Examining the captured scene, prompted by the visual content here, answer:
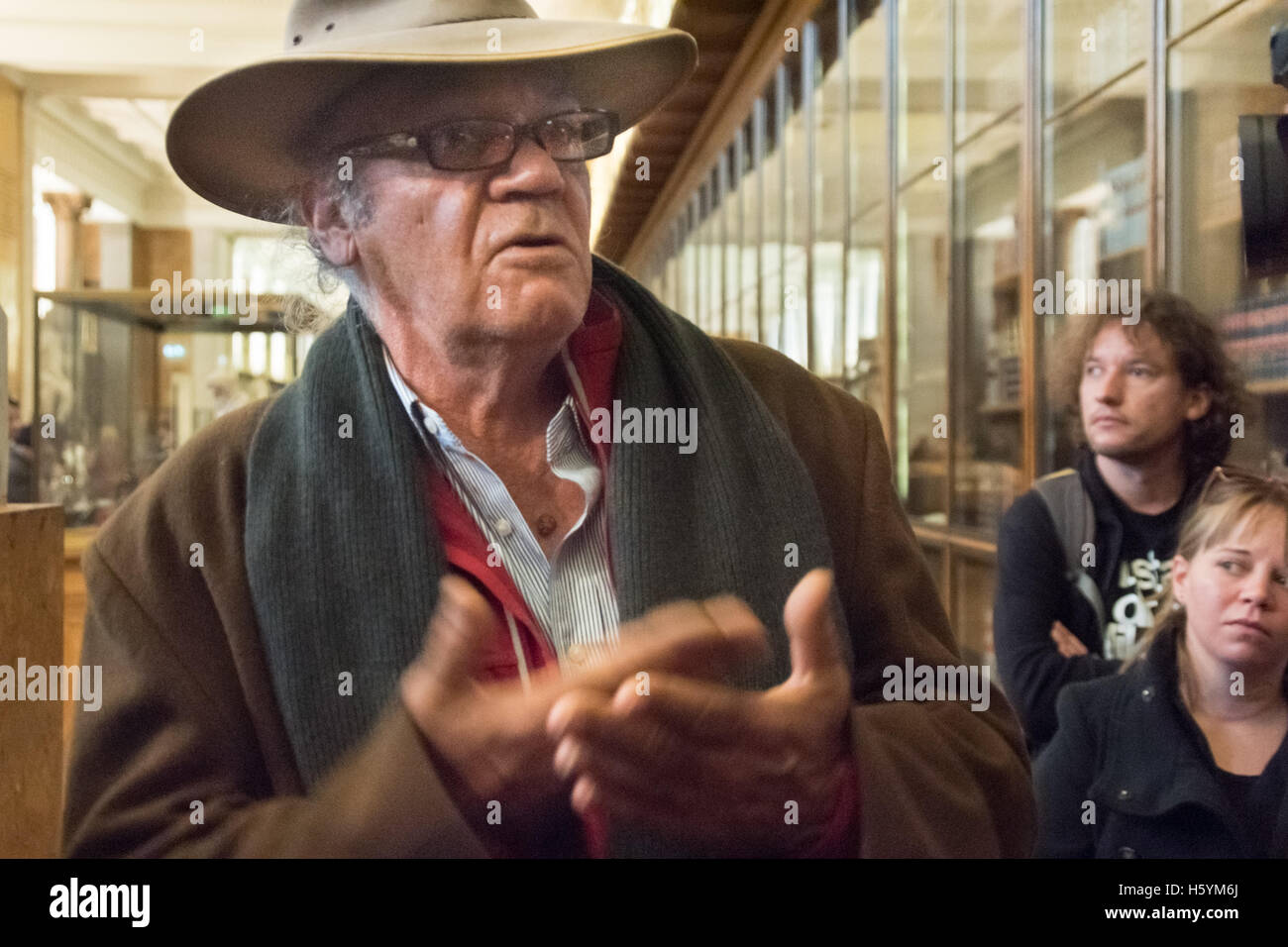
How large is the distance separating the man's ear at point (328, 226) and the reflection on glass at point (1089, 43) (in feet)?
3.70

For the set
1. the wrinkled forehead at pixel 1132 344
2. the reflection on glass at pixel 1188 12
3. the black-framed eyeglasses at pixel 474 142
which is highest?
the reflection on glass at pixel 1188 12

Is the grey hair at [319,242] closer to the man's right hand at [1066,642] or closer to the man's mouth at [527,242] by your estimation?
the man's mouth at [527,242]

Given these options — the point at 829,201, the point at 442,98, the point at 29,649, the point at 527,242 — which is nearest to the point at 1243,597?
the point at 829,201

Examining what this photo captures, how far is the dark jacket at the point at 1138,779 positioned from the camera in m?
A: 1.40

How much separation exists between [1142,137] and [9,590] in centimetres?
158

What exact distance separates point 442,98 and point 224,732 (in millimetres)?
659

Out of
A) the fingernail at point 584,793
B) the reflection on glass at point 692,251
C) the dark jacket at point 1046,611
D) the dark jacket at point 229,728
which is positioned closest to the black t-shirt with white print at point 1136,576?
the dark jacket at point 1046,611

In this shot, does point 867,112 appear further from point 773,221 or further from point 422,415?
point 422,415

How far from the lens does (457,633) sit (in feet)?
3.48

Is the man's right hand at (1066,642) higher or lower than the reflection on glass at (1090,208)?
lower

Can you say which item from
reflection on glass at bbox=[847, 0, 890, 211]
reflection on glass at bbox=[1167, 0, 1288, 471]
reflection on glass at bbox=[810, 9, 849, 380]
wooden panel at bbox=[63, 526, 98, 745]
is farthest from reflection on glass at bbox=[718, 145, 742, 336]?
wooden panel at bbox=[63, 526, 98, 745]

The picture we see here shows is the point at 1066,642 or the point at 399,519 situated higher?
the point at 399,519
